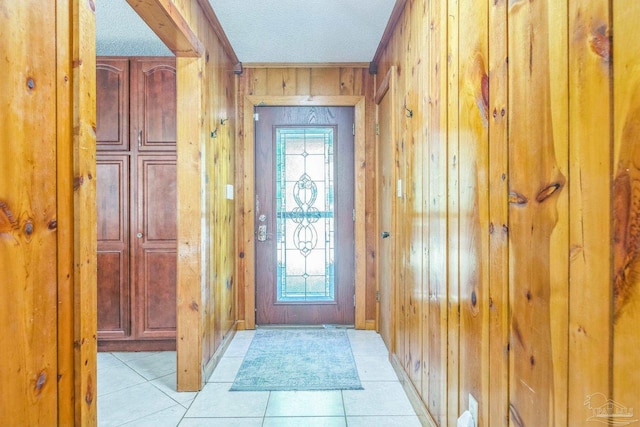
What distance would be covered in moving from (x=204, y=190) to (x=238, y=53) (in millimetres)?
1499

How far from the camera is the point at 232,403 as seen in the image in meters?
2.00

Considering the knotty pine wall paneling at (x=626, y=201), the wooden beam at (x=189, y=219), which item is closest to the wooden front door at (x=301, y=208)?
the wooden beam at (x=189, y=219)

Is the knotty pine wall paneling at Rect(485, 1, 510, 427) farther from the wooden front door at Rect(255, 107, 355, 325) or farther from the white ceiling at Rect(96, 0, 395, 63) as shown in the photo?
the wooden front door at Rect(255, 107, 355, 325)

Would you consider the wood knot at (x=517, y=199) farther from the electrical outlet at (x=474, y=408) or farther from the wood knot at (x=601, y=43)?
the electrical outlet at (x=474, y=408)

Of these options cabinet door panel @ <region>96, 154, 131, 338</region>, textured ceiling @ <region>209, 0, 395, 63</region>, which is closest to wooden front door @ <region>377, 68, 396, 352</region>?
textured ceiling @ <region>209, 0, 395, 63</region>

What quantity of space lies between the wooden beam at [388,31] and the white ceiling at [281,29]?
39mm

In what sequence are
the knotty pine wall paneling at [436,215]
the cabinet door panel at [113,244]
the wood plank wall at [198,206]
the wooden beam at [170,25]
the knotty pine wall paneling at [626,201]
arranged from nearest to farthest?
the knotty pine wall paneling at [626,201], the knotty pine wall paneling at [436,215], the wooden beam at [170,25], the wood plank wall at [198,206], the cabinet door panel at [113,244]

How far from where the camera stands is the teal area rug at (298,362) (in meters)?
2.21

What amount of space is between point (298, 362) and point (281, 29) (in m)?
2.53

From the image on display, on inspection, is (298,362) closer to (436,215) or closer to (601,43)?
(436,215)

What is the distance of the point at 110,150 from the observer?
8.96 feet

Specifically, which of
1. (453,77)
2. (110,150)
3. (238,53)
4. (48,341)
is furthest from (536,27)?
(110,150)

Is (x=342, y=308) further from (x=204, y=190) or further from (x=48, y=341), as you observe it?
(x=48, y=341)

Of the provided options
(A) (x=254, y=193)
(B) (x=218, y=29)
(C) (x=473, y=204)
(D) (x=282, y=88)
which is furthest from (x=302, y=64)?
(C) (x=473, y=204)
